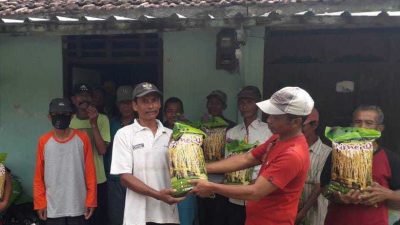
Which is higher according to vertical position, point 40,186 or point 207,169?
point 207,169

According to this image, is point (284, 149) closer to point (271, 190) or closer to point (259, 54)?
point (271, 190)

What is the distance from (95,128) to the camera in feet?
15.3

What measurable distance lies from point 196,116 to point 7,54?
2.75 metres

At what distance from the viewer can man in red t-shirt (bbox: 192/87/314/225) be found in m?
2.87

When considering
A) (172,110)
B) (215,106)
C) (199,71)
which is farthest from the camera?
(199,71)

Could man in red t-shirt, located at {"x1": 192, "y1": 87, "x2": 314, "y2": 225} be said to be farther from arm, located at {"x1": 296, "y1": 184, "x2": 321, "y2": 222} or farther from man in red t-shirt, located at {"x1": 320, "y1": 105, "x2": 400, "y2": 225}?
arm, located at {"x1": 296, "y1": 184, "x2": 321, "y2": 222}

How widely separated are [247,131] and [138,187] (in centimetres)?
153

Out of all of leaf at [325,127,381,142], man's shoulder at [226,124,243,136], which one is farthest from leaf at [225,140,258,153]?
leaf at [325,127,381,142]

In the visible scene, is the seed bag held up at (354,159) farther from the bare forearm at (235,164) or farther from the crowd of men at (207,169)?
the bare forearm at (235,164)

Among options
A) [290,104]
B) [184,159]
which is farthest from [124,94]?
[290,104]

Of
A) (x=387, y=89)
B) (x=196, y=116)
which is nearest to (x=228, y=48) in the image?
(x=196, y=116)

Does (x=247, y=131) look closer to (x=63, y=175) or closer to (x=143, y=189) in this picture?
(x=143, y=189)

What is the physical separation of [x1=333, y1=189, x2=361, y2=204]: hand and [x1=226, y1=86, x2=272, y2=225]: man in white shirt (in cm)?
117

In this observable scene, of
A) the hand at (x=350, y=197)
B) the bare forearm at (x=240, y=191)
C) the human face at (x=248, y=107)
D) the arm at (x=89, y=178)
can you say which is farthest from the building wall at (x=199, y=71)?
the bare forearm at (x=240, y=191)
